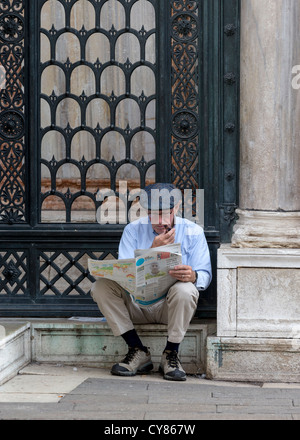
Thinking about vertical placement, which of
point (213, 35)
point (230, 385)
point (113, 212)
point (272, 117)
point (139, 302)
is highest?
point (213, 35)

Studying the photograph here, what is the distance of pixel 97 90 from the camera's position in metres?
7.28

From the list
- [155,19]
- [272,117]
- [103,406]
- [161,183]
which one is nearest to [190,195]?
[161,183]

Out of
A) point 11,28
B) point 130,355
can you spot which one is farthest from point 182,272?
point 11,28

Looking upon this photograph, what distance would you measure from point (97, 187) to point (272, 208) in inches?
56.3

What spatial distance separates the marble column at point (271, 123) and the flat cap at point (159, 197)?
578 mm

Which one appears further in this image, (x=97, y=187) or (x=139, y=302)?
(x=97, y=187)

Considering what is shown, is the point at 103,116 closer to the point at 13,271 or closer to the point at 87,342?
the point at 13,271

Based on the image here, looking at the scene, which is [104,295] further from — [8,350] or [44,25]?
[44,25]

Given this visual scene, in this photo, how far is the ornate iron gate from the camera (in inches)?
283

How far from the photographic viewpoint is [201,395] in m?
6.21

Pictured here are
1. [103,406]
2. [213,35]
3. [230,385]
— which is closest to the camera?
[103,406]

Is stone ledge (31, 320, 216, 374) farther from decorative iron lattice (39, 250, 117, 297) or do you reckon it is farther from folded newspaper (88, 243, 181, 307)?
folded newspaper (88, 243, 181, 307)

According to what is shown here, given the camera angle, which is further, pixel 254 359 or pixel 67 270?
pixel 67 270

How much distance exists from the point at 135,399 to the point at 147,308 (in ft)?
3.12
